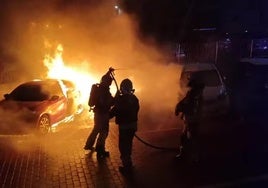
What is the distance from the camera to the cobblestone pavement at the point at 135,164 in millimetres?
7902

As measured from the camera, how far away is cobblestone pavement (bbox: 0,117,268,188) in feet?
25.9

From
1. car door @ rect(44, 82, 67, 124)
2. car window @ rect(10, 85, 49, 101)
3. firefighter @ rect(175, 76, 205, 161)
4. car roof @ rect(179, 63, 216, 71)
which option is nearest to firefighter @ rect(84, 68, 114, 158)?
firefighter @ rect(175, 76, 205, 161)

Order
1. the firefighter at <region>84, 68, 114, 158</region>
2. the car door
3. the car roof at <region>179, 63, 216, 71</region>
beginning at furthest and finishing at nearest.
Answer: the car roof at <region>179, 63, 216, 71</region> < the car door < the firefighter at <region>84, 68, 114, 158</region>

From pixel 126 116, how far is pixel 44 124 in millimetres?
4328

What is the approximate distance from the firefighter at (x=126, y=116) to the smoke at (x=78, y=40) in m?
11.5

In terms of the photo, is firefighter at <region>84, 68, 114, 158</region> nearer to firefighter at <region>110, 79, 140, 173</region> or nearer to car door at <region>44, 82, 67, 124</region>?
firefighter at <region>110, 79, 140, 173</region>

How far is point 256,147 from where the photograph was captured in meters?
9.98

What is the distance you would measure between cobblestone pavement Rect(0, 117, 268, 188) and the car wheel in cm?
34

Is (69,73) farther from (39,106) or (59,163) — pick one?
(59,163)

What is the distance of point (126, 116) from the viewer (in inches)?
325

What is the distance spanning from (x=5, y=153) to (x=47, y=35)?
13.1 m

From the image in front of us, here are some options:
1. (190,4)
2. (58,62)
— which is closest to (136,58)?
(58,62)

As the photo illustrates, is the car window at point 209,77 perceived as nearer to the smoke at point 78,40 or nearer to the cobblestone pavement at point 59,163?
the cobblestone pavement at point 59,163

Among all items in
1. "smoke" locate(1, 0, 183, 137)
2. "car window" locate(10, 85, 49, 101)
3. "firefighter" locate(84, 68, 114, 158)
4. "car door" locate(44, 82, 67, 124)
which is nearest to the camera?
"firefighter" locate(84, 68, 114, 158)
